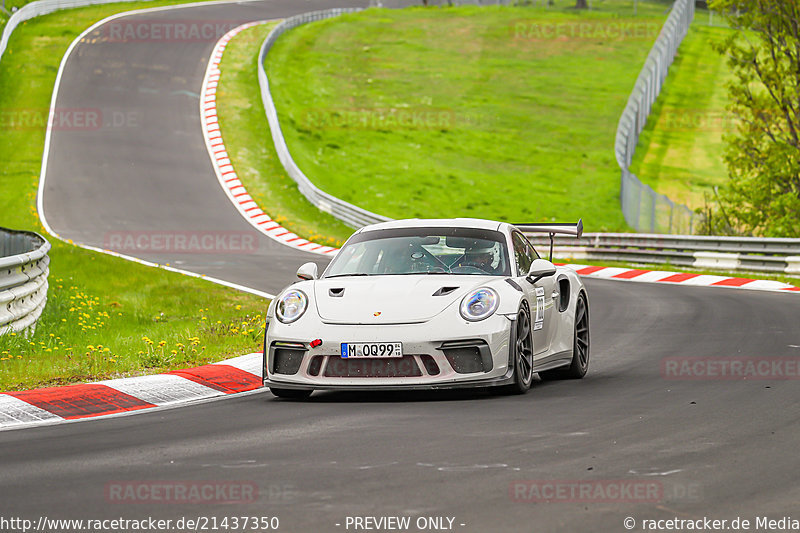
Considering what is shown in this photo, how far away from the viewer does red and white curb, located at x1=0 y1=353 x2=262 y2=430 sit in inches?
333

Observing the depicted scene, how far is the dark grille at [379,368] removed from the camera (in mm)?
8781

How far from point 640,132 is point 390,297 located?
1807 inches

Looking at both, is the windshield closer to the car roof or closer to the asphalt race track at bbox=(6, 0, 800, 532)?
the car roof

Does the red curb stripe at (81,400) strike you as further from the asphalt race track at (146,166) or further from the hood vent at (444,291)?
the asphalt race track at (146,166)

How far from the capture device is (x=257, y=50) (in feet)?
192

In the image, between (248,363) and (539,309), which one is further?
(248,363)

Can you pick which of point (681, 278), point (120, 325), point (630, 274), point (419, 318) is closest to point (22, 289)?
point (120, 325)

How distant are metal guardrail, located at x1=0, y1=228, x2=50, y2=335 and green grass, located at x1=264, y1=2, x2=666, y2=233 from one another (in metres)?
22.0

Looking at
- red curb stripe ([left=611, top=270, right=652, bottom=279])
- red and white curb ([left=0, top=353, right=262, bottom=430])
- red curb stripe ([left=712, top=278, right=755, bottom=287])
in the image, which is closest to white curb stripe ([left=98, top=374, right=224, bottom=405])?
red and white curb ([left=0, top=353, right=262, bottom=430])

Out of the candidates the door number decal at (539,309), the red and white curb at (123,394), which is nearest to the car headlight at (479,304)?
the door number decal at (539,309)

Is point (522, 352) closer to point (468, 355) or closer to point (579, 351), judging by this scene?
point (468, 355)

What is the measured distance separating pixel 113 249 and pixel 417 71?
119 ft

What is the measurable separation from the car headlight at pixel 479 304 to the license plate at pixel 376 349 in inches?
23.0

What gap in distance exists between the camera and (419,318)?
886 cm
